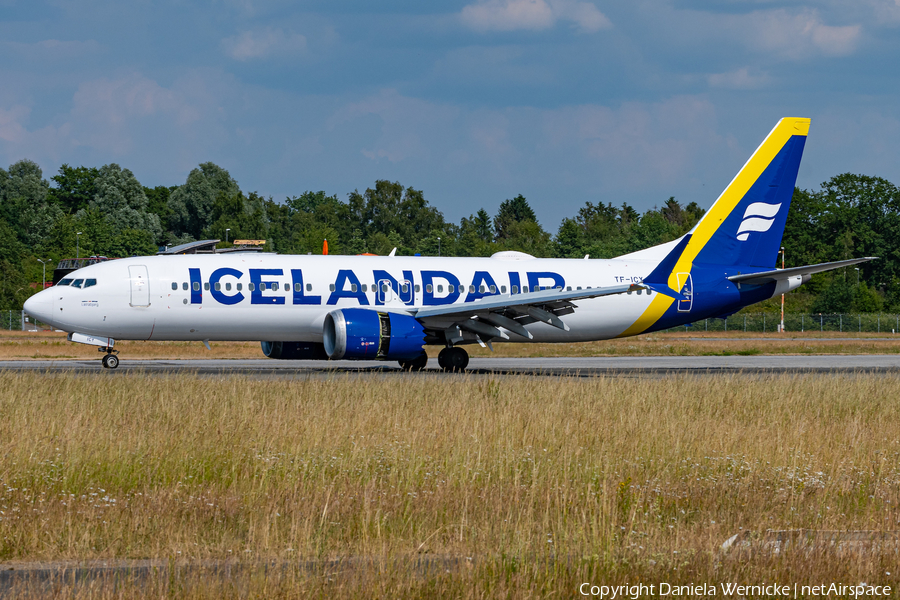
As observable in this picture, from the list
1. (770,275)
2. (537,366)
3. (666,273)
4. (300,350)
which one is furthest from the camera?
(537,366)

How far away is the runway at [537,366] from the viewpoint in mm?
28141

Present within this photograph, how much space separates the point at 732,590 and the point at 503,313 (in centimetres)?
2151

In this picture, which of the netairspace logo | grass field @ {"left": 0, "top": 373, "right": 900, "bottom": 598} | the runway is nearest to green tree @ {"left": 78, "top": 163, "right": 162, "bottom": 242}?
the runway

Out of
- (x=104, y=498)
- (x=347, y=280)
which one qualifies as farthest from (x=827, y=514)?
(x=347, y=280)

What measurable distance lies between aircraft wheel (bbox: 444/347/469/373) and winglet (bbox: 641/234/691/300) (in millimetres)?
7145

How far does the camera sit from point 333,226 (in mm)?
149875

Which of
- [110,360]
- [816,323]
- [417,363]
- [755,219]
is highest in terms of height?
[755,219]

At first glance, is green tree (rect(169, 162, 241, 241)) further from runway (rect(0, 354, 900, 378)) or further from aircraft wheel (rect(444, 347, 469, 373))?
aircraft wheel (rect(444, 347, 469, 373))

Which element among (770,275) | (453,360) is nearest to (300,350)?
(453,360)

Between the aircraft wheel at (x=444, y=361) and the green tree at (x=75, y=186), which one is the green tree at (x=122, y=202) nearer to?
the green tree at (x=75, y=186)

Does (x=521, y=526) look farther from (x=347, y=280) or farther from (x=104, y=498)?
(x=347, y=280)

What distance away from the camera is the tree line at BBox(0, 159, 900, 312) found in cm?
10800

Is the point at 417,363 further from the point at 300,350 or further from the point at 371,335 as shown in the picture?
the point at 371,335

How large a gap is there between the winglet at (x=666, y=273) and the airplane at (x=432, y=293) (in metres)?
0.04
